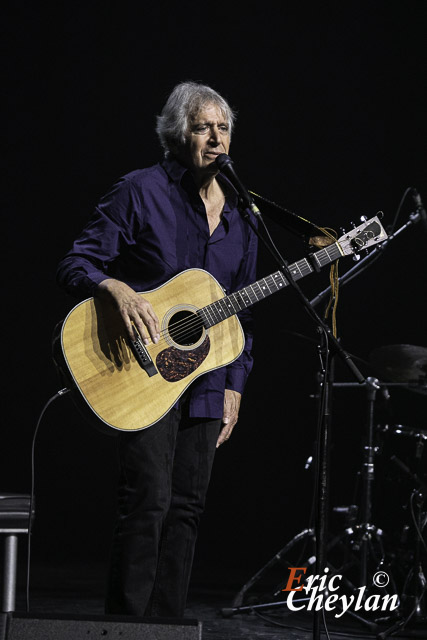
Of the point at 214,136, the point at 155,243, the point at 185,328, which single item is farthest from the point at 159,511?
the point at 214,136

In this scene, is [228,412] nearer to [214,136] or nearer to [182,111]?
[214,136]

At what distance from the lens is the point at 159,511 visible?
2.33m

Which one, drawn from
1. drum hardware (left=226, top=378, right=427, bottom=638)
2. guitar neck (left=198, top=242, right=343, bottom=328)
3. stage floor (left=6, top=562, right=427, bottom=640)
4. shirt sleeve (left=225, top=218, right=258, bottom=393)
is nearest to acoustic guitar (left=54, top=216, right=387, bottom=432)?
guitar neck (left=198, top=242, right=343, bottom=328)

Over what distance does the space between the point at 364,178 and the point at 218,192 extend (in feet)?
8.04

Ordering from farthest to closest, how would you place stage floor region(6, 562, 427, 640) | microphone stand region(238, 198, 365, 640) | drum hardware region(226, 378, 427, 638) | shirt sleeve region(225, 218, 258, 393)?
drum hardware region(226, 378, 427, 638)
stage floor region(6, 562, 427, 640)
shirt sleeve region(225, 218, 258, 393)
microphone stand region(238, 198, 365, 640)

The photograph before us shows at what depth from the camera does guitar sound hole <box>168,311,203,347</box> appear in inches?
98.0

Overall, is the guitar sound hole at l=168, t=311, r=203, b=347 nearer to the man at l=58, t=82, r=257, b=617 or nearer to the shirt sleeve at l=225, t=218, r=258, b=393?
the man at l=58, t=82, r=257, b=617

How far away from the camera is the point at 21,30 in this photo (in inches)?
188

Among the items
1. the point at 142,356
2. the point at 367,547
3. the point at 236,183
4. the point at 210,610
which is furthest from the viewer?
the point at 210,610

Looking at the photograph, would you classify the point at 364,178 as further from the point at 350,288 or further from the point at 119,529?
the point at 119,529

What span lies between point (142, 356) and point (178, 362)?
132mm

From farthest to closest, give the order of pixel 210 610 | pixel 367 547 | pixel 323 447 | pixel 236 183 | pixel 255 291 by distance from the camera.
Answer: pixel 210 610 < pixel 367 547 < pixel 255 291 < pixel 236 183 < pixel 323 447

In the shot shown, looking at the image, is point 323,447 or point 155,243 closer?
point 323,447

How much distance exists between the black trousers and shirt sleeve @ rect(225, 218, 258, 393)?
251 mm
